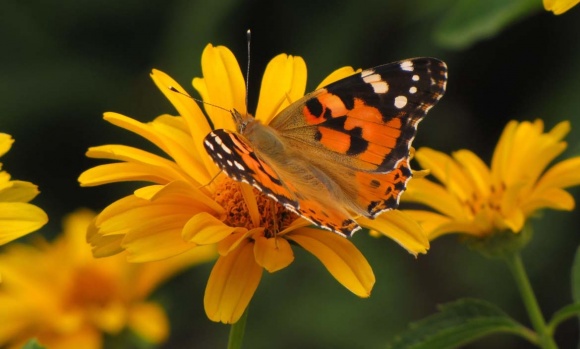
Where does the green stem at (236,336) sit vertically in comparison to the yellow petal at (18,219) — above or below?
below

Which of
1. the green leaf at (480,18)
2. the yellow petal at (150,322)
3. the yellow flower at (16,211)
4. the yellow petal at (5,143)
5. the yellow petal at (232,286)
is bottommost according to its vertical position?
the yellow petal at (150,322)

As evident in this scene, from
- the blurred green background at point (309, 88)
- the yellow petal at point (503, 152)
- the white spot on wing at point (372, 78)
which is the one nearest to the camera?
the white spot on wing at point (372, 78)

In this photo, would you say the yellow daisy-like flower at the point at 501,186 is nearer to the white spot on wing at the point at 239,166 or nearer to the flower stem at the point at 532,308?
the flower stem at the point at 532,308

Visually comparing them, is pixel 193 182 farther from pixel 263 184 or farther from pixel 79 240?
pixel 79 240

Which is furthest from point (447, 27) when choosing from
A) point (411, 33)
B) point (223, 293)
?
point (411, 33)

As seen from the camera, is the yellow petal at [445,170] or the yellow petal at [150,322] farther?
the yellow petal at [150,322]

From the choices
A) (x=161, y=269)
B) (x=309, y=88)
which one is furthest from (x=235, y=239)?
(x=309, y=88)

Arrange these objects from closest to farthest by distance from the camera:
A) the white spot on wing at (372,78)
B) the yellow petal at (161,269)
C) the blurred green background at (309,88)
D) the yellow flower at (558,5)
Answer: the yellow flower at (558,5), the white spot on wing at (372,78), the yellow petal at (161,269), the blurred green background at (309,88)

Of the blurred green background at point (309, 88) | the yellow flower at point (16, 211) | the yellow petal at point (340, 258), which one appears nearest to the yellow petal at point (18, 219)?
the yellow flower at point (16, 211)
